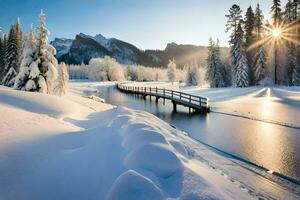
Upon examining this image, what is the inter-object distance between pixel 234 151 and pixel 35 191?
9.29 metres

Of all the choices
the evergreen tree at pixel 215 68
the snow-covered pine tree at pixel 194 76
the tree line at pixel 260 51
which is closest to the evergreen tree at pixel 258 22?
the tree line at pixel 260 51

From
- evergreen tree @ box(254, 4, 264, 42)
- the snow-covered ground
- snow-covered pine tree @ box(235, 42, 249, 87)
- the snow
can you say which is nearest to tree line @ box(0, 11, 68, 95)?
the snow-covered ground

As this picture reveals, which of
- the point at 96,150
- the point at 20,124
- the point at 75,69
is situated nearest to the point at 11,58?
the point at 20,124

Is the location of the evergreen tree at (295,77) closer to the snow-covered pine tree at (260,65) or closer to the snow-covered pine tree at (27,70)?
the snow-covered pine tree at (260,65)

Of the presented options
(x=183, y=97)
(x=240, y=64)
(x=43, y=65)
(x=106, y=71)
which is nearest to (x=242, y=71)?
(x=240, y=64)

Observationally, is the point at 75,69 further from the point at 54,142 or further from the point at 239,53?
the point at 54,142

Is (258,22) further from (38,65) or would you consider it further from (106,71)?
(106,71)

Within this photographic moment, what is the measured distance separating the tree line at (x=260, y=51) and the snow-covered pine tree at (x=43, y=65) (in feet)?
130

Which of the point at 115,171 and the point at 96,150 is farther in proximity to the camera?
the point at 96,150

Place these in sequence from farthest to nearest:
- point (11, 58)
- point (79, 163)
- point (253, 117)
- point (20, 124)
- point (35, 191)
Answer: point (11, 58), point (253, 117), point (20, 124), point (79, 163), point (35, 191)

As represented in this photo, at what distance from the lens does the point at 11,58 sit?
4684 centimetres

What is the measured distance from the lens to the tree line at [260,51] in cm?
5119

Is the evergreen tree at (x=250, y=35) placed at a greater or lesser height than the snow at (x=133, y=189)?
greater

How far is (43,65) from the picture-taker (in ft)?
85.7
